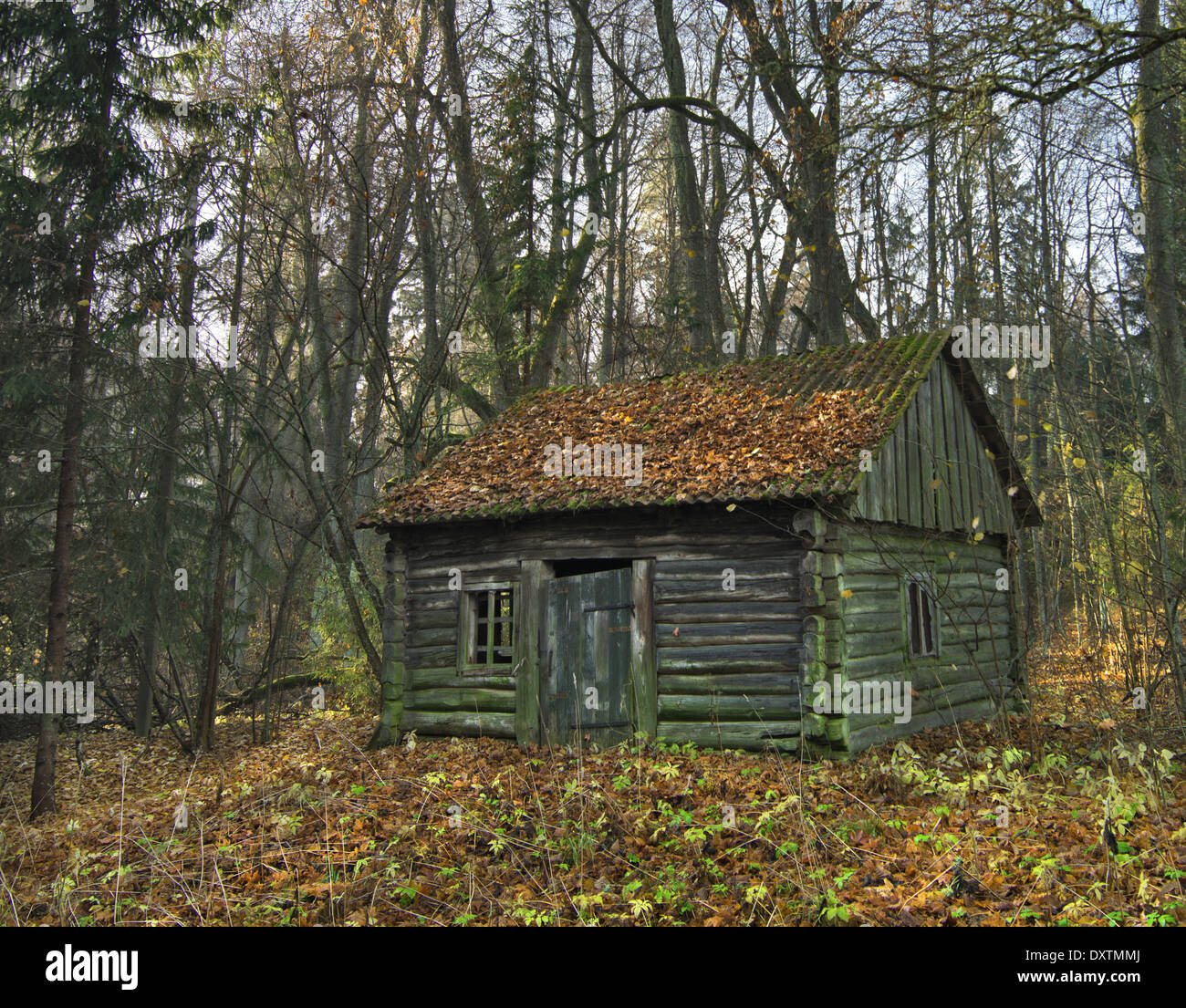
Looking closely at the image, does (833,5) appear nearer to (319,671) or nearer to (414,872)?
(319,671)

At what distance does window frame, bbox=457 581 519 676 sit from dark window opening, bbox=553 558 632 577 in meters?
0.76

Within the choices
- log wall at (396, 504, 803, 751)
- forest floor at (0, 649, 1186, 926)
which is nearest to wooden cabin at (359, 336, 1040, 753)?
log wall at (396, 504, 803, 751)

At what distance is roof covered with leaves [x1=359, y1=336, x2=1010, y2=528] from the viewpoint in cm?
1034

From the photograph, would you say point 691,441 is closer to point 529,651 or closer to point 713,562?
point 713,562

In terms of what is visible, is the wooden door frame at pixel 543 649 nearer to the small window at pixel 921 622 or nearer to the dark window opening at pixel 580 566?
the dark window opening at pixel 580 566

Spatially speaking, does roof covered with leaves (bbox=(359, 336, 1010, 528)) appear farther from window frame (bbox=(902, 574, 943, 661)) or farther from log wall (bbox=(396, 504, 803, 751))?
window frame (bbox=(902, 574, 943, 661))

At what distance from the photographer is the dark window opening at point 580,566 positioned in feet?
40.2

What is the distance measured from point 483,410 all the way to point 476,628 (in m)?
7.09

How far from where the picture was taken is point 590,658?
447 inches

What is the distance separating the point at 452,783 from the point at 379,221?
9.08 metres

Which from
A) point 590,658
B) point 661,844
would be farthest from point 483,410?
point 661,844

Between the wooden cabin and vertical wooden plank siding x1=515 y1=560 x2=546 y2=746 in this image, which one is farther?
vertical wooden plank siding x1=515 y1=560 x2=546 y2=746
